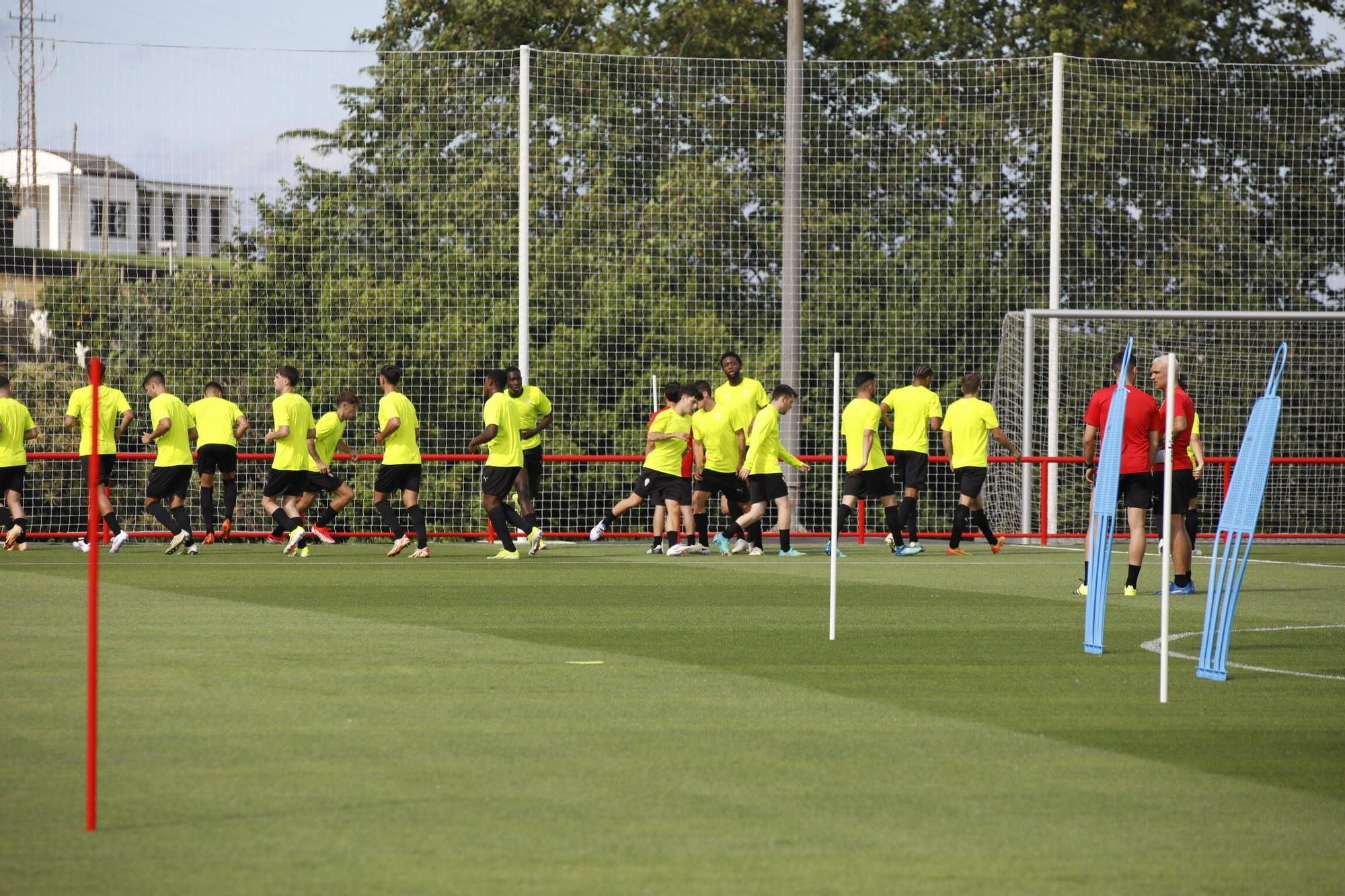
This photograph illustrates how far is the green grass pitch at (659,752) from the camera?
16.5 ft

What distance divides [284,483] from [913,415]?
7375 mm

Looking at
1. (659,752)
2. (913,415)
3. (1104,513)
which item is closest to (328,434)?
(913,415)

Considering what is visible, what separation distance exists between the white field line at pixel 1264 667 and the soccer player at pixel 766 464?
24.9 feet

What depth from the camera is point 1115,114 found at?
82.5 ft

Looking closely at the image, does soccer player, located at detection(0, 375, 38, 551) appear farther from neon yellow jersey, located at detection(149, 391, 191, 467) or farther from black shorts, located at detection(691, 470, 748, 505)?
black shorts, located at detection(691, 470, 748, 505)

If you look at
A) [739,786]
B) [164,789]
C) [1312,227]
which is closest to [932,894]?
[739,786]

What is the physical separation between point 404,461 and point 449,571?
78.6 inches

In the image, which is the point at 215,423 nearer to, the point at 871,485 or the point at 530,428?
the point at 530,428

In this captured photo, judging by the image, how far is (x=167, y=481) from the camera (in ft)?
63.8

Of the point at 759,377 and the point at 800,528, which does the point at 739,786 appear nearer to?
the point at 800,528

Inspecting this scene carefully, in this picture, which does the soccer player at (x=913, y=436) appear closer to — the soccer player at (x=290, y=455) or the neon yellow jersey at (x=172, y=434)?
the soccer player at (x=290, y=455)

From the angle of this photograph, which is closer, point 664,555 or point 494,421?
point 494,421

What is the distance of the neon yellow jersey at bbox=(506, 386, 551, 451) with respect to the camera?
2020 cm

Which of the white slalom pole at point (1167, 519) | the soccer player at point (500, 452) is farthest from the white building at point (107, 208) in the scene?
the white slalom pole at point (1167, 519)
